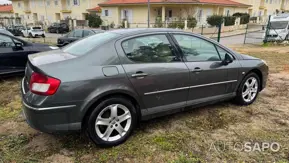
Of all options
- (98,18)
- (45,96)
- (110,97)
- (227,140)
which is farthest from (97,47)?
(98,18)

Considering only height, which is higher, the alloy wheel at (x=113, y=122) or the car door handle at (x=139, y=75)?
the car door handle at (x=139, y=75)

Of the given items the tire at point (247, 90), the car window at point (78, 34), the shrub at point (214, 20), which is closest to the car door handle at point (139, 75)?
the tire at point (247, 90)

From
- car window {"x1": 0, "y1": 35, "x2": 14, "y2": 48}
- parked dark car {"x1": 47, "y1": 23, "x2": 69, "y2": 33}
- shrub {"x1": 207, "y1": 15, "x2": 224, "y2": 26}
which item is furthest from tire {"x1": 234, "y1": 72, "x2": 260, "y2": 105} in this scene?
parked dark car {"x1": 47, "y1": 23, "x2": 69, "y2": 33}

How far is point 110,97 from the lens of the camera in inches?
114

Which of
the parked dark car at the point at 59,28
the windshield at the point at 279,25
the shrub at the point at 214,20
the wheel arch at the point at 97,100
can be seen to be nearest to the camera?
the wheel arch at the point at 97,100

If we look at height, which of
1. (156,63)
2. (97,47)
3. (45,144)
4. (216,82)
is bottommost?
(45,144)

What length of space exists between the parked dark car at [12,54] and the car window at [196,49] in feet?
14.8

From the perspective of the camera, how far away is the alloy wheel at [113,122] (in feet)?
9.50

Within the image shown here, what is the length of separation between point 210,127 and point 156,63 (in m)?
1.34

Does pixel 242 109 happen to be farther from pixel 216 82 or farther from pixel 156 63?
pixel 156 63

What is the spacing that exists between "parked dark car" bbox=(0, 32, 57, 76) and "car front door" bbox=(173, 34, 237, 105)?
14.8 ft

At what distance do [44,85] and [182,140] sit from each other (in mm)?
1918

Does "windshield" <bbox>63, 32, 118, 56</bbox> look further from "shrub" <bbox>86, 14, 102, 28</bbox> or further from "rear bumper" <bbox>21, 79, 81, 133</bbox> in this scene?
"shrub" <bbox>86, 14, 102, 28</bbox>

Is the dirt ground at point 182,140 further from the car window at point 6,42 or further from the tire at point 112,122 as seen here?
the car window at point 6,42
